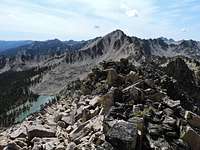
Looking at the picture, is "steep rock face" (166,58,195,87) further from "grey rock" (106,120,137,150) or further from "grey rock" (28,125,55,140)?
"grey rock" (106,120,137,150)

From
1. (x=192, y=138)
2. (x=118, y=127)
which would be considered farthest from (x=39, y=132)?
(x=192, y=138)

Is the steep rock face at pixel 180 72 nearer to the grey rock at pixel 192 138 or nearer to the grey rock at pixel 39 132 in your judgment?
the grey rock at pixel 192 138

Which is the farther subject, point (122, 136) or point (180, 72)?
point (180, 72)

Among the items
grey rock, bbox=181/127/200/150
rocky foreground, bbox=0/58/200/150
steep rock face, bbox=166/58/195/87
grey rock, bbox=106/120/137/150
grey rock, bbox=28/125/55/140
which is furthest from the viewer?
steep rock face, bbox=166/58/195/87

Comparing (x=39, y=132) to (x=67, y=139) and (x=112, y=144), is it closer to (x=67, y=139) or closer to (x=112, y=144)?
(x=67, y=139)

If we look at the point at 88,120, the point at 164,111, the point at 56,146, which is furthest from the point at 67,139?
the point at 164,111

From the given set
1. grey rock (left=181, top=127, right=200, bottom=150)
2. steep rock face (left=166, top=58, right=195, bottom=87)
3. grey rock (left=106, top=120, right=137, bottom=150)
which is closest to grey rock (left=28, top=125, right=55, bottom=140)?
grey rock (left=106, top=120, right=137, bottom=150)

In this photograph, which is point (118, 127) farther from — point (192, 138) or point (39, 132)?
point (39, 132)

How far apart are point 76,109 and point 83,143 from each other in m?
12.0

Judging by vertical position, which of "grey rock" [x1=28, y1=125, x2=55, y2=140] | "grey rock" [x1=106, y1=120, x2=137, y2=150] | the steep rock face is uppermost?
"grey rock" [x1=106, y1=120, x2=137, y2=150]

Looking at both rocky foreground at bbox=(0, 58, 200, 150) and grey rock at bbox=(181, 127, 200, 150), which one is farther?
grey rock at bbox=(181, 127, 200, 150)

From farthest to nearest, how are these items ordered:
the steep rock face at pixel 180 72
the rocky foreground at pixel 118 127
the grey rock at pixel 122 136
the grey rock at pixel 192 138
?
the steep rock face at pixel 180 72 < the grey rock at pixel 192 138 < the rocky foreground at pixel 118 127 < the grey rock at pixel 122 136

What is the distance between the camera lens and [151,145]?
1238 inches

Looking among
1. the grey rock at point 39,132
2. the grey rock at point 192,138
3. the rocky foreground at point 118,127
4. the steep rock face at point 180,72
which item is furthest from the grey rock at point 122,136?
the steep rock face at point 180,72
